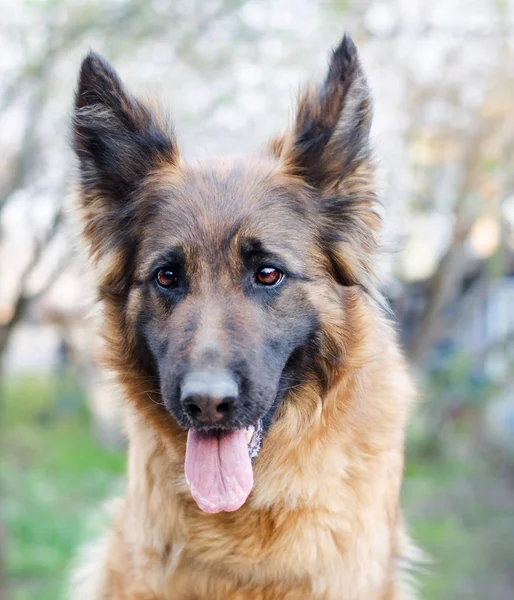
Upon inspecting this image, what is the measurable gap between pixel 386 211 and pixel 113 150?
4.41ft

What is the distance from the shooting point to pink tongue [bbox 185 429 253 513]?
3.11 m

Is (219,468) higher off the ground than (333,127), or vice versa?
(333,127)

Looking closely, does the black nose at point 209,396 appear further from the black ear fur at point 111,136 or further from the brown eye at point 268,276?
the black ear fur at point 111,136

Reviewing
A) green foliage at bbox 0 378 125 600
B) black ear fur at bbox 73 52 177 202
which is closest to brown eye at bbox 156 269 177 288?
black ear fur at bbox 73 52 177 202

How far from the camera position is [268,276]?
11.0 ft

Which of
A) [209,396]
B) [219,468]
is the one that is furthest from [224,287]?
[219,468]

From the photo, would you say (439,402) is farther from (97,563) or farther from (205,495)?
(205,495)

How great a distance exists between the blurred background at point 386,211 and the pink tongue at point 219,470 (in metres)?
1.14

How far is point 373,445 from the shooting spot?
3.52 metres

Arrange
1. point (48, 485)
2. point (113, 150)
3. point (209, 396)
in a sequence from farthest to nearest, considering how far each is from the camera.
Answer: point (48, 485) → point (113, 150) → point (209, 396)

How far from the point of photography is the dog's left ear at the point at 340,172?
11.2 ft

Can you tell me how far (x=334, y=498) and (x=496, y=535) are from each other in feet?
22.3

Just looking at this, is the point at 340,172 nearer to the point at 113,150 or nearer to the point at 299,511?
the point at 113,150

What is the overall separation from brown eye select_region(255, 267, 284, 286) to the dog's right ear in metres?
0.74
